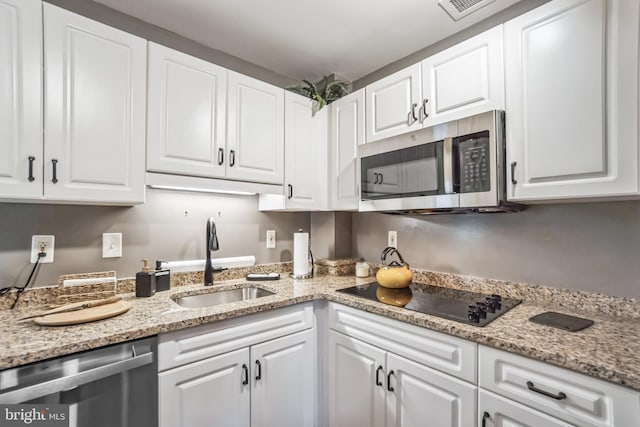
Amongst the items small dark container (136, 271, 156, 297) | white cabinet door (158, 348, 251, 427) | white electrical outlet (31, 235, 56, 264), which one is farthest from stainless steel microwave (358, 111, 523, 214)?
white electrical outlet (31, 235, 56, 264)

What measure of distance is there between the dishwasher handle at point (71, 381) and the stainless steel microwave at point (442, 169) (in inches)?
53.3

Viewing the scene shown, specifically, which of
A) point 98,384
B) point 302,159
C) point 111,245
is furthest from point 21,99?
point 302,159

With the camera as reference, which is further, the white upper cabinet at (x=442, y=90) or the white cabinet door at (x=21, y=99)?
the white upper cabinet at (x=442, y=90)

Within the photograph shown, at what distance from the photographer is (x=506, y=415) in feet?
3.47

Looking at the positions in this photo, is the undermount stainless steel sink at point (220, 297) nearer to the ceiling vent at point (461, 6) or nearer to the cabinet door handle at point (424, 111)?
the cabinet door handle at point (424, 111)

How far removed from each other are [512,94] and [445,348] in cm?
111

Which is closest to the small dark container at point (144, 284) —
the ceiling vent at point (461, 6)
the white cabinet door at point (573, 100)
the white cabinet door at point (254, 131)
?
the white cabinet door at point (254, 131)

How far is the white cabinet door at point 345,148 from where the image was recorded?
6.60 feet

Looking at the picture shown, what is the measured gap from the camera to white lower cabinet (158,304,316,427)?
1259 mm

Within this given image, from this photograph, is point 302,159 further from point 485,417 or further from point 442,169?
point 485,417

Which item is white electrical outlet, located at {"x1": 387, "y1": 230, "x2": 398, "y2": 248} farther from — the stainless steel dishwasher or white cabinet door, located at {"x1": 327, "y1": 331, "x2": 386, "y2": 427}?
the stainless steel dishwasher

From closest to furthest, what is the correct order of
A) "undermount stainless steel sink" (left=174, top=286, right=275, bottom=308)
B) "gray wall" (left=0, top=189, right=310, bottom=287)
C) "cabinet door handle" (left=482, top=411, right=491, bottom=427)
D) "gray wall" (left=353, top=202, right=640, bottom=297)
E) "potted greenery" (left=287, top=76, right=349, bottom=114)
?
"cabinet door handle" (left=482, top=411, right=491, bottom=427) < "gray wall" (left=353, top=202, right=640, bottom=297) < "gray wall" (left=0, top=189, right=310, bottom=287) < "undermount stainless steel sink" (left=174, top=286, right=275, bottom=308) < "potted greenery" (left=287, top=76, right=349, bottom=114)

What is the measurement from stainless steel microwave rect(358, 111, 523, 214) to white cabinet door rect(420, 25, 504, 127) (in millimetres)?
78

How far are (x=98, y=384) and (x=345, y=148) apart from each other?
1.72 meters
